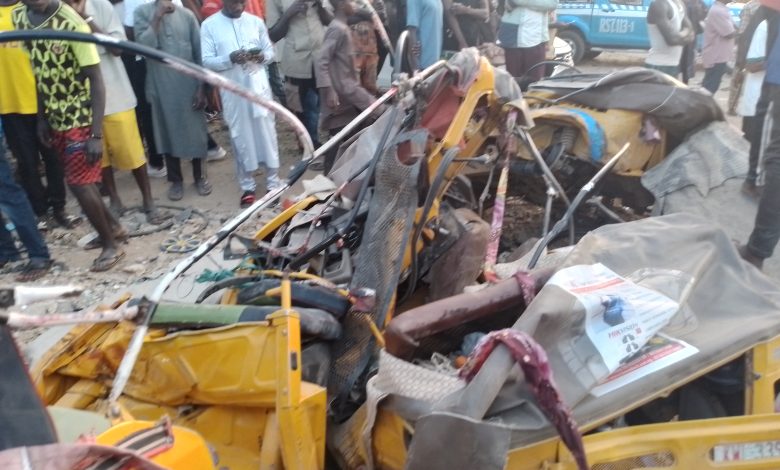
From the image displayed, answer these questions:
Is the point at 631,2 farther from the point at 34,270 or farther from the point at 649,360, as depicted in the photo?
the point at 649,360

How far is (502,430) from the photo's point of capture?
2002mm

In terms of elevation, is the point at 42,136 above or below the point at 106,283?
above

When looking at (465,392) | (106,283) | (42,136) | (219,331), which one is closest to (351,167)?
(219,331)

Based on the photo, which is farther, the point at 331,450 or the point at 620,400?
the point at 331,450

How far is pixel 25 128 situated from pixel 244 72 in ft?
6.01

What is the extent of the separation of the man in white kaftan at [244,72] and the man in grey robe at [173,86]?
32 cm

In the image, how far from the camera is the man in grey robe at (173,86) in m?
6.49

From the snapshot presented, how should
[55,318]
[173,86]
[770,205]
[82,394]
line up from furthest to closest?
1. [173,86]
2. [770,205]
3. [82,394]
4. [55,318]

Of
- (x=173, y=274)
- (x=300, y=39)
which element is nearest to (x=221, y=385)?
(x=173, y=274)

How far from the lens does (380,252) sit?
3.05 metres

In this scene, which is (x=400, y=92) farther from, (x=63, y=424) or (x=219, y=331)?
(x=63, y=424)

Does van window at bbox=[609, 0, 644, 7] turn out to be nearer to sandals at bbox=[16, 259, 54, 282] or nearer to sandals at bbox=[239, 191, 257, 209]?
sandals at bbox=[239, 191, 257, 209]

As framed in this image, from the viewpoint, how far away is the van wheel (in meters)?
13.1

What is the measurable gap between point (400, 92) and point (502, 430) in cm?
194
